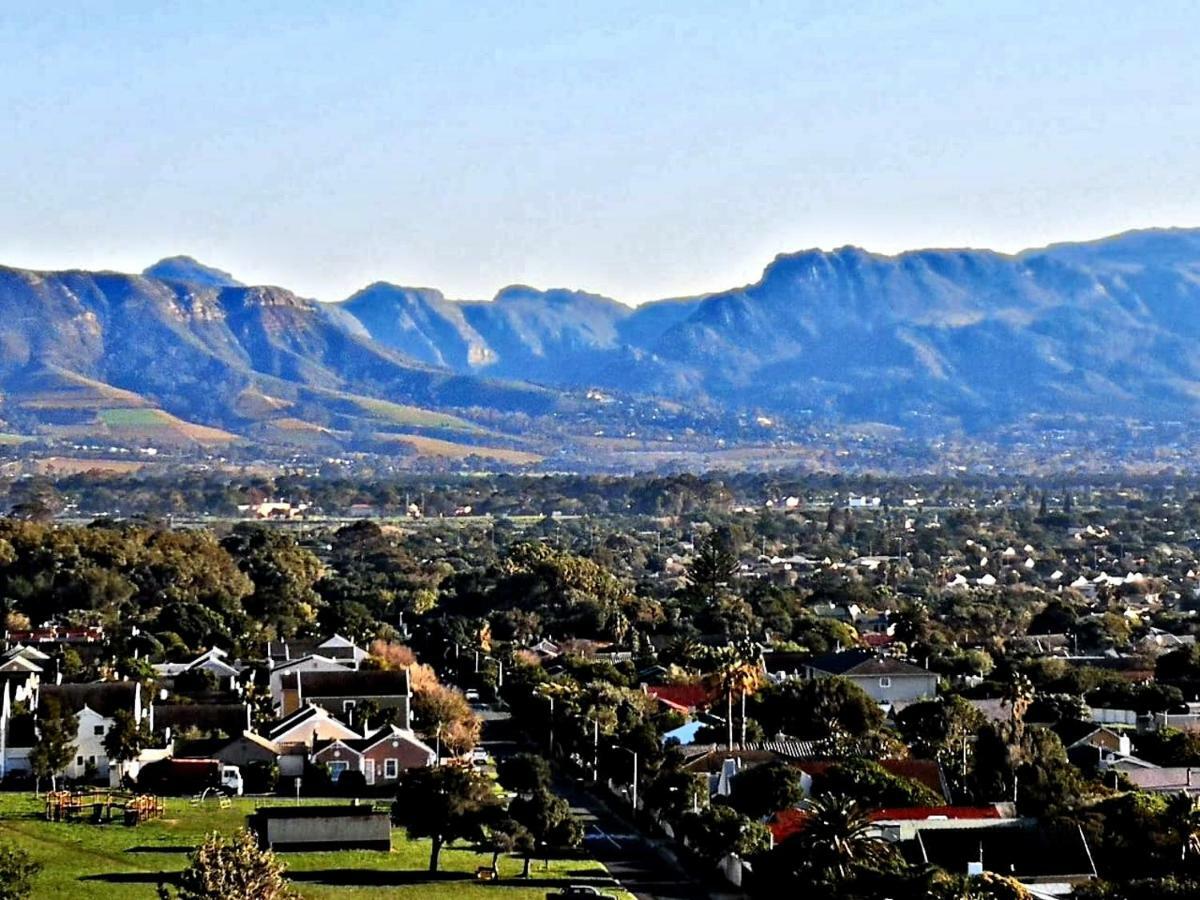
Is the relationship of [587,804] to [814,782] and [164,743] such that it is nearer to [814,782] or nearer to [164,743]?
[814,782]

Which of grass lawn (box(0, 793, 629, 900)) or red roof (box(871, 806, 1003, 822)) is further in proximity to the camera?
red roof (box(871, 806, 1003, 822))

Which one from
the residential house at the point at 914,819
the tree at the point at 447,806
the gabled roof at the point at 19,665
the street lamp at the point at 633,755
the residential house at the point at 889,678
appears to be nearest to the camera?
the residential house at the point at 914,819

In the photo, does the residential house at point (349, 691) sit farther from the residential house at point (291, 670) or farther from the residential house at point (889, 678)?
the residential house at point (889, 678)

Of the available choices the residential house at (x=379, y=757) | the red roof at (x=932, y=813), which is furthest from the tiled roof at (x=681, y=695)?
the red roof at (x=932, y=813)

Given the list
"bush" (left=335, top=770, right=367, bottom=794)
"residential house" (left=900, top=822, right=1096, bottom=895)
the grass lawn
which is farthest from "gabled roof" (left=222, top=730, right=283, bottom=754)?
"residential house" (left=900, top=822, right=1096, bottom=895)

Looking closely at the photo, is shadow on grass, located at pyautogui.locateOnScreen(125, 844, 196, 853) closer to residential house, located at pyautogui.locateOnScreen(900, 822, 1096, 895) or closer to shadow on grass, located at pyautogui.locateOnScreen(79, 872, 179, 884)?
shadow on grass, located at pyautogui.locateOnScreen(79, 872, 179, 884)

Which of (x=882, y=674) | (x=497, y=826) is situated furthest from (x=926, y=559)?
(x=497, y=826)
